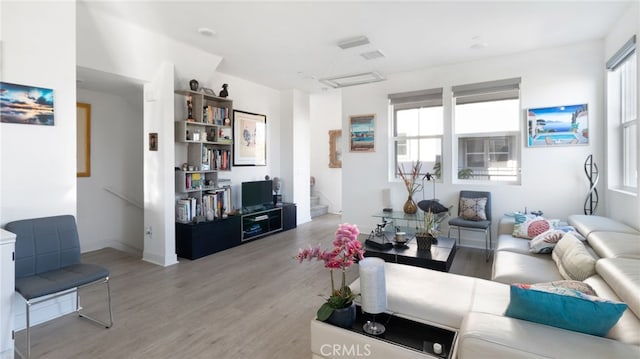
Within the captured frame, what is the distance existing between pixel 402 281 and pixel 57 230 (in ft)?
9.05

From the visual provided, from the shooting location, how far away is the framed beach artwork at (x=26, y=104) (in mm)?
2375

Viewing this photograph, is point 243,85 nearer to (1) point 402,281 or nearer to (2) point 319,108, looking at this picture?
(2) point 319,108

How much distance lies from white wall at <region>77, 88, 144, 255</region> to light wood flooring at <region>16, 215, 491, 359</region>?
1.66ft

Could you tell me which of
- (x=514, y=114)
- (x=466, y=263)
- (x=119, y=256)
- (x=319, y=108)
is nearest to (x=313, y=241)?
(x=466, y=263)

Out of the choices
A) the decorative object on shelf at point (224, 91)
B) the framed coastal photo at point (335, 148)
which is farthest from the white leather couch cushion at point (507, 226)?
the framed coastal photo at point (335, 148)

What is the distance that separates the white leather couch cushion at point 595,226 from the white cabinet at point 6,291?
4494 millimetres

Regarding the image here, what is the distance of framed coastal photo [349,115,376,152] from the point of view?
5505 mm

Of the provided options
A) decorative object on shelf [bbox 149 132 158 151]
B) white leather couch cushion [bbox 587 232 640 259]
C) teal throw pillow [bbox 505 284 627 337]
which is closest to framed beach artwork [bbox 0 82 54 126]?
decorative object on shelf [bbox 149 132 158 151]

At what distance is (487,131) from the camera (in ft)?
15.4

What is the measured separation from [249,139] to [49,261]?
141 inches

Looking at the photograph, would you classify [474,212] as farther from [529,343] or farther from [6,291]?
[6,291]

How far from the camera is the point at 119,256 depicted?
431 centimetres

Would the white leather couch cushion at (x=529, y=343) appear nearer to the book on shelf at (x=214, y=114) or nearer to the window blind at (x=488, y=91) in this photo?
the window blind at (x=488, y=91)

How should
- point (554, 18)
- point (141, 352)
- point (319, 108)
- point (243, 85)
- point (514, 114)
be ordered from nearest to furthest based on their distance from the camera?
point (141, 352)
point (554, 18)
point (514, 114)
point (243, 85)
point (319, 108)
